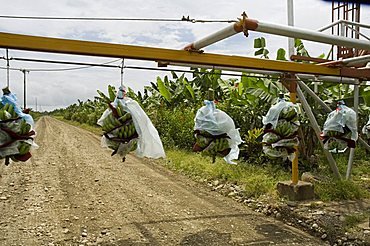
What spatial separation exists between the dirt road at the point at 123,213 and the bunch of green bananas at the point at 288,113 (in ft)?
5.24

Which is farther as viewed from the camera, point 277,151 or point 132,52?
point 277,151

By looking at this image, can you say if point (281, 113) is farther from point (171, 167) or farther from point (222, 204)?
point (171, 167)

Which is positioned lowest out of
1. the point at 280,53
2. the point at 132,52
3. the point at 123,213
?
the point at 123,213

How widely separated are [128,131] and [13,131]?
3.56 ft

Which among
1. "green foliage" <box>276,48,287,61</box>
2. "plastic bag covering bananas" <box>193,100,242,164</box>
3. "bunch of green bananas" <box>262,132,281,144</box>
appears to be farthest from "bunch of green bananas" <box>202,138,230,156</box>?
"green foliage" <box>276,48,287,61</box>

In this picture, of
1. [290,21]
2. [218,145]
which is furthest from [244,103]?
[218,145]

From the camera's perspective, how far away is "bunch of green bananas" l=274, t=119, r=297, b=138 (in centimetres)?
472

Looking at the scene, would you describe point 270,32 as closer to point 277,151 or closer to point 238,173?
point 277,151

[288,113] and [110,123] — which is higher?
[288,113]

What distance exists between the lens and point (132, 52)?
3.65 metres

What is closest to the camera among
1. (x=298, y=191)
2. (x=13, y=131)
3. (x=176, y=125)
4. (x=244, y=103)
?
A: (x=13, y=131)

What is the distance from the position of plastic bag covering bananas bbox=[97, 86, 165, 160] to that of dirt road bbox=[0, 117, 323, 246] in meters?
1.44

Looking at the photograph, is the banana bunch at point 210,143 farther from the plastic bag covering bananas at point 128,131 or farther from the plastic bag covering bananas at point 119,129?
the plastic bag covering bananas at point 119,129

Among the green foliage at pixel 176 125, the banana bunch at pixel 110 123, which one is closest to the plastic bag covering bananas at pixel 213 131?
the banana bunch at pixel 110 123
